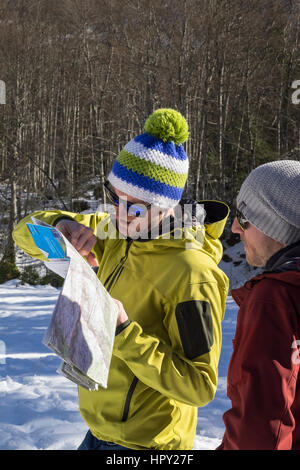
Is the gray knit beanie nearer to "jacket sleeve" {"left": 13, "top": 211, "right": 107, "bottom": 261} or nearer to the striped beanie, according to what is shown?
the striped beanie

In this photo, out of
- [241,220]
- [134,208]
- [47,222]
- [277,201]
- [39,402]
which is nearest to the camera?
[277,201]

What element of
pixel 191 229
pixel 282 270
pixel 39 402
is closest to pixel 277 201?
pixel 282 270

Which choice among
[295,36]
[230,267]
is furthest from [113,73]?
[230,267]

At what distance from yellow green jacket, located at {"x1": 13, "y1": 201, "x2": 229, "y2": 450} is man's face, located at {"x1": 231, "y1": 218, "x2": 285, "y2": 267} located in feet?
0.53

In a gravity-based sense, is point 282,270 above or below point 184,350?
above

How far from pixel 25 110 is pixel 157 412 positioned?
16.3 m

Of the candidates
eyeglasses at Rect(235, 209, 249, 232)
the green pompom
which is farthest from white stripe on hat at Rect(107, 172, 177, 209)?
eyeglasses at Rect(235, 209, 249, 232)

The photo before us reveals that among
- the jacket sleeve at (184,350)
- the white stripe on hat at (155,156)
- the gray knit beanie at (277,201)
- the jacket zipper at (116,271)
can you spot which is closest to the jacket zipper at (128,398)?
the jacket sleeve at (184,350)

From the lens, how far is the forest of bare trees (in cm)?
1408

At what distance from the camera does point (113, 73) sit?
55.0ft

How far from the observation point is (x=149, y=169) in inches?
66.0

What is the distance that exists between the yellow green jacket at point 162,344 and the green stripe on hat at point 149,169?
219 millimetres

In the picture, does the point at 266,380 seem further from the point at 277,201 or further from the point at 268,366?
the point at 277,201

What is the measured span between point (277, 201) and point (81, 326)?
0.70 meters
